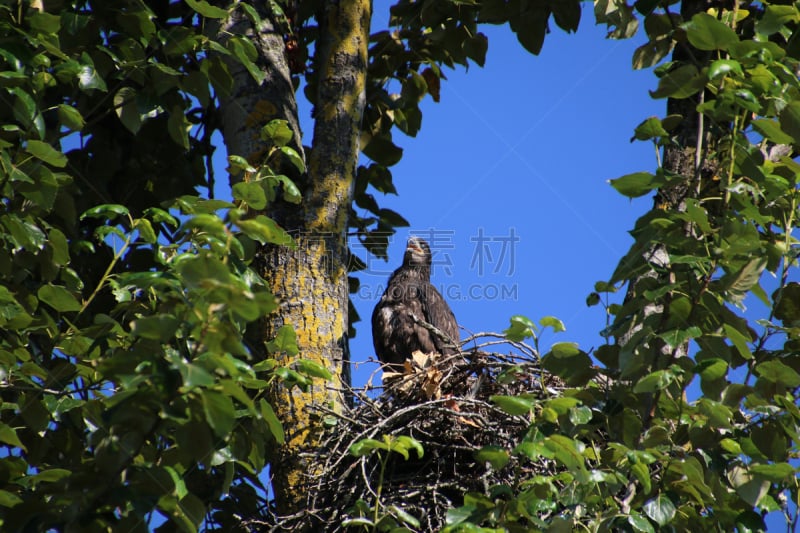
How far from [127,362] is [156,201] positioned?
2927 millimetres

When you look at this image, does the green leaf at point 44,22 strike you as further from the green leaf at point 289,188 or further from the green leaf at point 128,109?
the green leaf at point 289,188

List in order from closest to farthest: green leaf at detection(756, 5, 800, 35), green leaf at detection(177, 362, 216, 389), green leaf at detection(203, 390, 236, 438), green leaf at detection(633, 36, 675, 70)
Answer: green leaf at detection(177, 362, 216, 389) → green leaf at detection(203, 390, 236, 438) → green leaf at detection(756, 5, 800, 35) → green leaf at detection(633, 36, 675, 70)

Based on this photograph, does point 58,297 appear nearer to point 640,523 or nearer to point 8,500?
point 8,500

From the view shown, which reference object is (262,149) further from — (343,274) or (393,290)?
(393,290)

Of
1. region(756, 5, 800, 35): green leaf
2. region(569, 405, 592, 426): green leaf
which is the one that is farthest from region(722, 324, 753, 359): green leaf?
region(756, 5, 800, 35): green leaf

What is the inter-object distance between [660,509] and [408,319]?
3795mm

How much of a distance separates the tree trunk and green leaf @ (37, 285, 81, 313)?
3.22ft

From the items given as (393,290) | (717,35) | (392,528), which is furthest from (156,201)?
(717,35)

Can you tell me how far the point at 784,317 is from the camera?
2824 mm

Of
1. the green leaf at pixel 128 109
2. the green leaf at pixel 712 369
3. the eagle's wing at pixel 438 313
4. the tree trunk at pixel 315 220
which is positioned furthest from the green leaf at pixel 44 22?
the eagle's wing at pixel 438 313

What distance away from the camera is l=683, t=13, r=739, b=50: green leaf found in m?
2.50

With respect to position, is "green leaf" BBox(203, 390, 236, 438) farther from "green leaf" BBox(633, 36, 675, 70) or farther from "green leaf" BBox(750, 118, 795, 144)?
"green leaf" BBox(633, 36, 675, 70)

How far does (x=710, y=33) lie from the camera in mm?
2520

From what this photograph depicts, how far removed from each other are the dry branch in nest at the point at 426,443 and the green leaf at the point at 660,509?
3.38 ft
